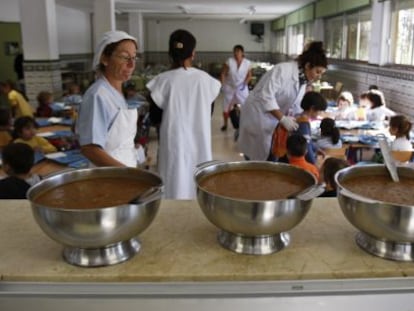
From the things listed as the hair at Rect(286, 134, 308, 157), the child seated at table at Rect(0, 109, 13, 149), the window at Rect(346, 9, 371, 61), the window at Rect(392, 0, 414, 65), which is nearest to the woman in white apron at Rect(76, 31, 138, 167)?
the hair at Rect(286, 134, 308, 157)

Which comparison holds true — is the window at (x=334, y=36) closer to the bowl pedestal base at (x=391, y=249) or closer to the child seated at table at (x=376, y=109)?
the child seated at table at (x=376, y=109)

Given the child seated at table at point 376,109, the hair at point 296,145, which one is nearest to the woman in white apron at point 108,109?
the hair at point 296,145

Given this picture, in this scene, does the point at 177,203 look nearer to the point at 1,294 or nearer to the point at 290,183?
the point at 290,183

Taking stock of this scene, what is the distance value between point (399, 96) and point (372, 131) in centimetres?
120

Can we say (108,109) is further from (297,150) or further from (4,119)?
(4,119)

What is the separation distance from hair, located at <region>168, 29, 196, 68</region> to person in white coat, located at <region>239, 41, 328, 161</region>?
0.70m

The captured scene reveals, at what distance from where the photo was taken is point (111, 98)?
157 centimetres

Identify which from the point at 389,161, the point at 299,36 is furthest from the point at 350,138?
the point at 299,36

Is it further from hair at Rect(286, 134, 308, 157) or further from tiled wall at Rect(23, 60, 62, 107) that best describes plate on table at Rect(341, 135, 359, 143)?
tiled wall at Rect(23, 60, 62, 107)

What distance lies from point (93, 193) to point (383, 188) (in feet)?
1.87

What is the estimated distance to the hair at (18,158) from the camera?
212 cm

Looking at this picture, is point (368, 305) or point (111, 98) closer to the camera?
point (368, 305)

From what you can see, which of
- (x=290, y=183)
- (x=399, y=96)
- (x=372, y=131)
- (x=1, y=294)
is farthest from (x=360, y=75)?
(x=1, y=294)

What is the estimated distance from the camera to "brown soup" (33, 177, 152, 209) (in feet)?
2.72
